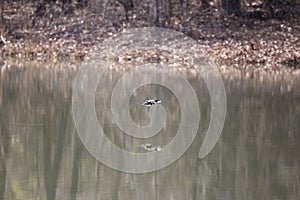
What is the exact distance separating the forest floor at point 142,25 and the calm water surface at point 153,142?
631 centimetres

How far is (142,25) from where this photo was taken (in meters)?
25.9

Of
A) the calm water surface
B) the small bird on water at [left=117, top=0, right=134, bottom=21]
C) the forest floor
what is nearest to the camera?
the calm water surface

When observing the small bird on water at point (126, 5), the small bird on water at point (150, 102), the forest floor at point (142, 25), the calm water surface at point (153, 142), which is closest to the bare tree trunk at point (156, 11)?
the forest floor at point (142, 25)

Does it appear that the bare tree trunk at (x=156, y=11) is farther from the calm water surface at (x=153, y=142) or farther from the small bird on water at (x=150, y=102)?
the small bird on water at (x=150, y=102)

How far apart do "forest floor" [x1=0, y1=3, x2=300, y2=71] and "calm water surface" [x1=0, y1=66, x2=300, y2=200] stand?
6.31 metres

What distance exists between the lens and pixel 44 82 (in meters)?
18.4

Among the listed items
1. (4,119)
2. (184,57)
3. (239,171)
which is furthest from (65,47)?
(239,171)

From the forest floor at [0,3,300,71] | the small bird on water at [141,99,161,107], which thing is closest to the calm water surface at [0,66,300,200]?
the small bird on water at [141,99,161,107]

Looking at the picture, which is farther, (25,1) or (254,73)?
(25,1)

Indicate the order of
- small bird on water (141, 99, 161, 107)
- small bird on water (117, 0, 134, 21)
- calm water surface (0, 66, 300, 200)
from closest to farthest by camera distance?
calm water surface (0, 66, 300, 200)
small bird on water (141, 99, 161, 107)
small bird on water (117, 0, 134, 21)

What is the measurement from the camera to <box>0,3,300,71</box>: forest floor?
77.6 ft

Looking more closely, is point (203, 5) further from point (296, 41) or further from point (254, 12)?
point (296, 41)

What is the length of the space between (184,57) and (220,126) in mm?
10548

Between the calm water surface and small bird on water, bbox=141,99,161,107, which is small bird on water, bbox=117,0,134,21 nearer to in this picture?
the calm water surface
